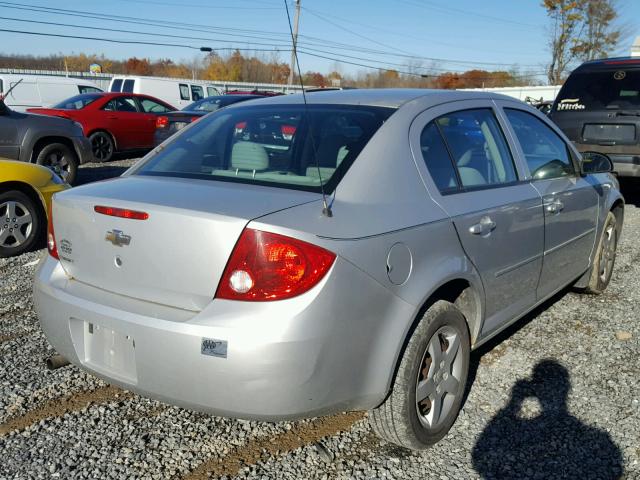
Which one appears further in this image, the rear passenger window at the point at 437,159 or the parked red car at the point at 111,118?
the parked red car at the point at 111,118

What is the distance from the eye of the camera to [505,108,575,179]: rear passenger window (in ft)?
12.4

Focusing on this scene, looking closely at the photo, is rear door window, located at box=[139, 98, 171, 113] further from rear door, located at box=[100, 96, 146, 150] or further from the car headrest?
the car headrest

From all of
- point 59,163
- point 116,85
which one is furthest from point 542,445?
point 116,85

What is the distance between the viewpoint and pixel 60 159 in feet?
31.8

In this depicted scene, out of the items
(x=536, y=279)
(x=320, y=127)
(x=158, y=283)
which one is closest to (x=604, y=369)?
(x=536, y=279)

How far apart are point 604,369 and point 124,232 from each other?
2.96 metres

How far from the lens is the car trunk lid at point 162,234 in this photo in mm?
2285

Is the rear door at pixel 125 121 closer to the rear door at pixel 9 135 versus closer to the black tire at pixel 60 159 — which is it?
the black tire at pixel 60 159

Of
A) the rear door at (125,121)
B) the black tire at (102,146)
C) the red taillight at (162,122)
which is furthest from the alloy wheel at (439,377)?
the rear door at (125,121)

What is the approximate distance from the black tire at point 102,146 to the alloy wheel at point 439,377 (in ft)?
40.0

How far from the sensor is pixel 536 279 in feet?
12.1

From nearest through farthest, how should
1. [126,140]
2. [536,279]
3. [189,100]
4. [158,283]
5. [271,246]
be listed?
[271,246]
[158,283]
[536,279]
[126,140]
[189,100]

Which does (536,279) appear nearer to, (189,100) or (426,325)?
(426,325)

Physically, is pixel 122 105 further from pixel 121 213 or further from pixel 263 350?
pixel 263 350
